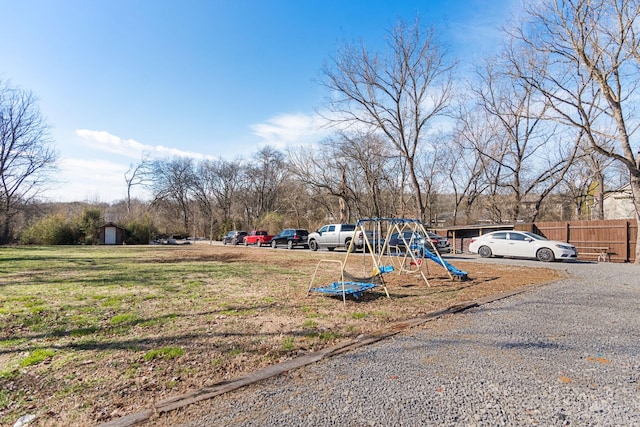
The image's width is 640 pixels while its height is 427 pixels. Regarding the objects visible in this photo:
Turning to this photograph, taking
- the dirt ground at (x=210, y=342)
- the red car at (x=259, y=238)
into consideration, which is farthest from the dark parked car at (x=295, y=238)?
the dirt ground at (x=210, y=342)

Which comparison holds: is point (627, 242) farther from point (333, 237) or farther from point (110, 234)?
point (110, 234)

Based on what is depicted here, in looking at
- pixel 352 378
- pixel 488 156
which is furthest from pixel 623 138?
pixel 352 378

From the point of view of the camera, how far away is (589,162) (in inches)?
1188

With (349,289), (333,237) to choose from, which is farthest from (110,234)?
(349,289)

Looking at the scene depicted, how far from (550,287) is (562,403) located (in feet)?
23.3

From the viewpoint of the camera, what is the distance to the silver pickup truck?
2388cm

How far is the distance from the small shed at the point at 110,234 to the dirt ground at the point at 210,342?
3989 cm

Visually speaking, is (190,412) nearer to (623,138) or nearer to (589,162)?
(623,138)

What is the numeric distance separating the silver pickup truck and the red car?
9780mm

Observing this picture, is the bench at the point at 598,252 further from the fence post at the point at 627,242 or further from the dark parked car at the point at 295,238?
the dark parked car at the point at 295,238

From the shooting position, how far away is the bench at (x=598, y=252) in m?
18.0

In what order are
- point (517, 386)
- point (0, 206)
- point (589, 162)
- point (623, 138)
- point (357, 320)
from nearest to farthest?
1. point (517, 386)
2. point (357, 320)
3. point (623, 138)
4. point (589, 162)
5. point (0, 206)

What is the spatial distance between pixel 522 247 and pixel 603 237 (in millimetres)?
4331

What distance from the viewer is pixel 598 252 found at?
18.4m
